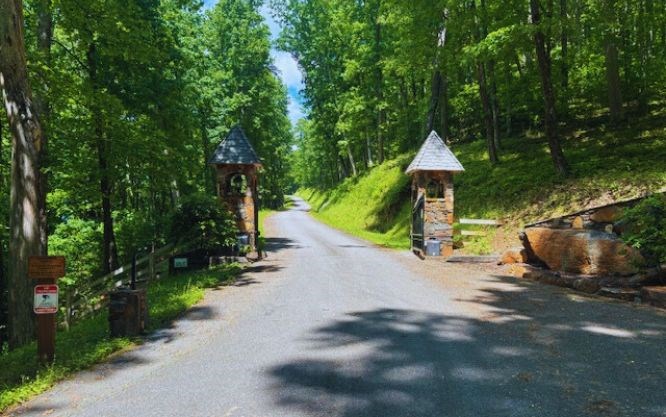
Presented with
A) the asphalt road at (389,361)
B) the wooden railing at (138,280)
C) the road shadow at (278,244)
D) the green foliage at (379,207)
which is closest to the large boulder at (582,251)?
the asphalt road at (389,361)

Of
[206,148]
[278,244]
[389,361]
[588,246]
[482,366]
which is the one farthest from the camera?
[206,148]

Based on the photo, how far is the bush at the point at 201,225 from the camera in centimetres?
1405

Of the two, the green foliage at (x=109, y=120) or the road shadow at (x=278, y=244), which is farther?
the road shadow at (x=278, y=244)

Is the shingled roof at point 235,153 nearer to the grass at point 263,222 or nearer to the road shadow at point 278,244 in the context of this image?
the grass at point 263,222

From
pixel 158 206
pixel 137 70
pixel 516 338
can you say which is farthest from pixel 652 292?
pixel 158 206

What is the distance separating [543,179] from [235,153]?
37.7 ft

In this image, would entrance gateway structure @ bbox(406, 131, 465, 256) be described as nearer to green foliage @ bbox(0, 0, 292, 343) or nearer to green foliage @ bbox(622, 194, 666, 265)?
green foliage @ bbox(622, 194, 666, 265)

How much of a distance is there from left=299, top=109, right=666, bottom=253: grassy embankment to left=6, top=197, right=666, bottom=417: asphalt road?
5899mm

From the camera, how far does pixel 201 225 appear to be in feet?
45.6

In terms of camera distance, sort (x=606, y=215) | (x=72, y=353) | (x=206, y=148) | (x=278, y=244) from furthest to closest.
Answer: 1. (x=206, y=148)
2. (x=278, y=244)
3. (x=606, y=215)
4. (x=72, y=353)

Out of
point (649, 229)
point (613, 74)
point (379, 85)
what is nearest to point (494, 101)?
point (613, 74)

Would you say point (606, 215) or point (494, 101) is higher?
point (494, 101)

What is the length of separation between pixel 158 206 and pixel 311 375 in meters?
26.5

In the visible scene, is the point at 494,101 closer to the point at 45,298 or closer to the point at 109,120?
the point at 109,120
